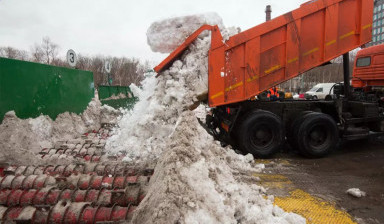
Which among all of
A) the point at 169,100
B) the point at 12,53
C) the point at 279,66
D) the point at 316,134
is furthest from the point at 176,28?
the point at 12,53

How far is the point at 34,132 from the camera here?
5.93 m

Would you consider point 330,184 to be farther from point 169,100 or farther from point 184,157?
point 169,100

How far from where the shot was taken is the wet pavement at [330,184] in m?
3.14

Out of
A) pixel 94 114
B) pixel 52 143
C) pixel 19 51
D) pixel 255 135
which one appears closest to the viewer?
pixel 255 135

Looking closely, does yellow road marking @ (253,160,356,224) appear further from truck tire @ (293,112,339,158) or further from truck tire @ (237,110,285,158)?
truck tire @ (293,112,339,158)

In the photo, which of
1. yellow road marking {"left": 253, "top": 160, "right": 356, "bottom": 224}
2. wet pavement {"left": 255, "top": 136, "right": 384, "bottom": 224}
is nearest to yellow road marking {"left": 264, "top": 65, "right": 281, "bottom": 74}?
wet pavement {"left": 255, "top": 136, "right": 384, "bottom": 224}

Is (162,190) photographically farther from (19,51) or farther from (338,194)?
(19,51)

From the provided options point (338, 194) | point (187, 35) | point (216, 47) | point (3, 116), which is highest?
point (187, 35)

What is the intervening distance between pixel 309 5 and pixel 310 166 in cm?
331

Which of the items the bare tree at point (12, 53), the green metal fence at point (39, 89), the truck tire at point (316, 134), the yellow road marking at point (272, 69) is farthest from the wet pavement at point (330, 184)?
the bare tree at point (12, 53)

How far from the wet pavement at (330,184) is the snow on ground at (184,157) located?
354 mm

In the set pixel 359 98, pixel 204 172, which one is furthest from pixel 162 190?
pixel 359 98

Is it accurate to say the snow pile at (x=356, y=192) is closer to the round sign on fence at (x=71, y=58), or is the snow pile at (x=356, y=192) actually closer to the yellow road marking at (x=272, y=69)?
the yellow road marking at (x=272, y=69)

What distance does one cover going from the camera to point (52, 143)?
20.6 ft
